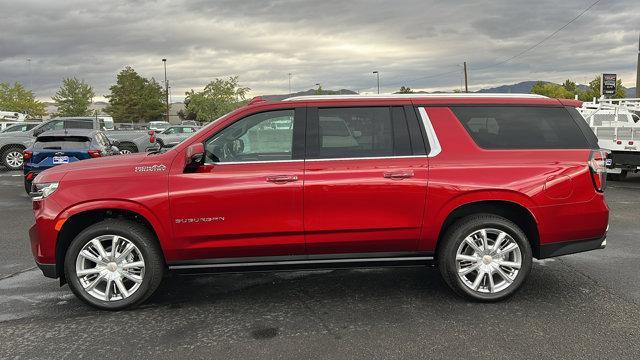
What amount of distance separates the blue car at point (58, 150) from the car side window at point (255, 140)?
289 inches

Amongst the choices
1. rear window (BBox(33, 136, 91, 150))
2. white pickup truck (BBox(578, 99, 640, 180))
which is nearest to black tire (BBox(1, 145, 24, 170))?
rear window (BBox(33, 136, 91, 150))

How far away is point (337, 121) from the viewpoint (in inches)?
178

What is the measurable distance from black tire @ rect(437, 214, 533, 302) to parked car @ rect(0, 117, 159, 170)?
1244 centimetres

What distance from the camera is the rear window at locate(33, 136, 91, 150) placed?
1089 centimetres

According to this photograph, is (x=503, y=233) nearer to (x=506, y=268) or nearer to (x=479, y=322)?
(x=506, y=268)

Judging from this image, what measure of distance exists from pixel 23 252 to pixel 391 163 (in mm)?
5022

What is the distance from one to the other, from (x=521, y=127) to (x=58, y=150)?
31.1 ft

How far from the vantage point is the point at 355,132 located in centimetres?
448

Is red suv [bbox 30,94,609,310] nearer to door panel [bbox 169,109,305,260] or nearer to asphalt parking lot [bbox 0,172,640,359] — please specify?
door panel [bbox 169,109,305,260]

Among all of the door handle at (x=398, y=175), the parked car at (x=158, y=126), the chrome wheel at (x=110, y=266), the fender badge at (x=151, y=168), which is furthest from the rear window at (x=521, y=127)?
the parked car at (x=158, y=126)

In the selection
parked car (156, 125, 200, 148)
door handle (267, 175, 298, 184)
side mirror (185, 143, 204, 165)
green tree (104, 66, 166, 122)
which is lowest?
door handle (267, 175, 298, 184)

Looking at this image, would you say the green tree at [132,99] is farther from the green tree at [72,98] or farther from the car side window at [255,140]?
the car side window at [255,140]

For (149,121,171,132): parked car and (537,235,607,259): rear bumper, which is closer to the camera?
(537,235,607,259): rear bumper

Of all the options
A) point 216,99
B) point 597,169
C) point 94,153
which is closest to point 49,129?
point 94,153
